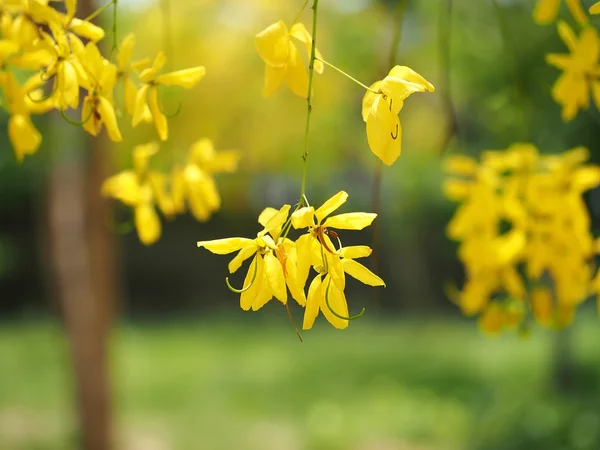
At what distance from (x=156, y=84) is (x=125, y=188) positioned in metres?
0.27

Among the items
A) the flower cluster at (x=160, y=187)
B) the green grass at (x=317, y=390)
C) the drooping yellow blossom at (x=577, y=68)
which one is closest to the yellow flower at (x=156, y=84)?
the flower cluster at (x=160, y=187)

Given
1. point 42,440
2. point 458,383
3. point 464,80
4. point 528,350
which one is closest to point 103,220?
point 464,80

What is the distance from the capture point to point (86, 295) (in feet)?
8.79

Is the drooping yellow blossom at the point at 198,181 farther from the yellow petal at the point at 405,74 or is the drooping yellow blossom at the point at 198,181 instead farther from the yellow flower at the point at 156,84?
the yellow petal at the point at 405,74

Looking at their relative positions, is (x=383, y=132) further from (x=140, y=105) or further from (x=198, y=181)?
(x=198, y=181)

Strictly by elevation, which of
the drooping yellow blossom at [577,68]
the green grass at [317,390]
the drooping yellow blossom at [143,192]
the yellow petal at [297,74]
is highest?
the drooping yellow blossom at [577,68]

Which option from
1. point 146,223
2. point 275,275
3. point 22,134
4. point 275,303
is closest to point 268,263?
point 275,275

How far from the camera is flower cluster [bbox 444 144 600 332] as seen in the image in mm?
898

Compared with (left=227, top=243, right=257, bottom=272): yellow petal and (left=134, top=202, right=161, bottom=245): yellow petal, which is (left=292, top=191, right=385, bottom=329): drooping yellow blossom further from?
(left=134, top=202, right=161, bottom=245): yellow petal

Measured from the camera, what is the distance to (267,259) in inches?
19.8

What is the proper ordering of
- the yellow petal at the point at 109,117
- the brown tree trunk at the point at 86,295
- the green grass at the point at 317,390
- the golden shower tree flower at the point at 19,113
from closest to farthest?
the yellow petal at the point at 109,117 → the golden shower tree flower at the point at 19,113 → the brown tree trunk at the point at 86,295 → the green grass at the point at 317,390

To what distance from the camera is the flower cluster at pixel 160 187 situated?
0.90m

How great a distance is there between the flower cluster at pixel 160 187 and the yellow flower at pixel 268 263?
14.3 inches

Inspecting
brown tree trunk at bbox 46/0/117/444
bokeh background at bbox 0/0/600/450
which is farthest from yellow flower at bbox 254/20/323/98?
brown tree trunk at bbox 46/0/117/444
